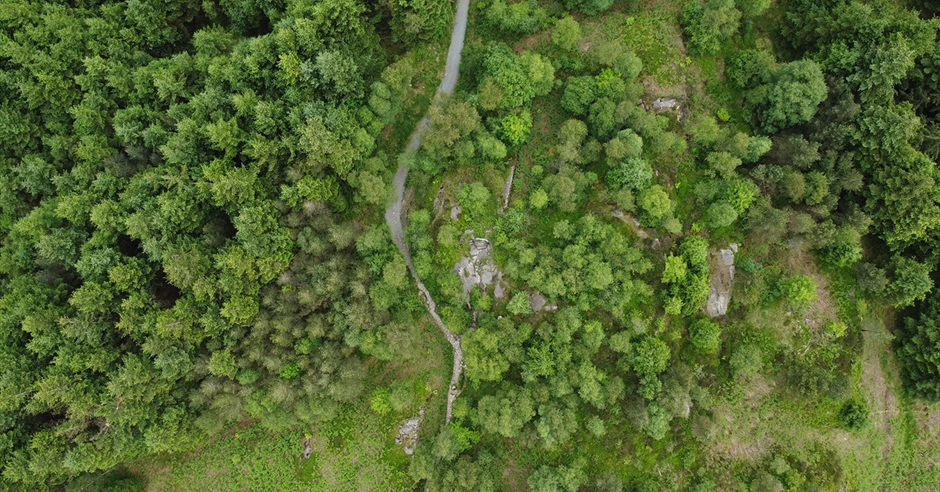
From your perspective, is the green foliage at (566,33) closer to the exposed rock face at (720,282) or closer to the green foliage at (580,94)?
the green foliage at (580,94)

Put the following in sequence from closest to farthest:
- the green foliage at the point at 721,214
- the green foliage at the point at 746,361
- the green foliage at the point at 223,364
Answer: the green foliage at the point at 223,364 < the green foliage at the point at 721,214 < the green foliage at the point at 746,361

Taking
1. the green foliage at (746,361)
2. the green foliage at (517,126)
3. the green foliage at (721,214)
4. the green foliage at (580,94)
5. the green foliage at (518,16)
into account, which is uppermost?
the green foliage at (518,16)

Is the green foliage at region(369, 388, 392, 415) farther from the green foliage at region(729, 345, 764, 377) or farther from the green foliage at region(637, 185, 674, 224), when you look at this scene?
A: the green foliage at region(729, 345, 764, 377)

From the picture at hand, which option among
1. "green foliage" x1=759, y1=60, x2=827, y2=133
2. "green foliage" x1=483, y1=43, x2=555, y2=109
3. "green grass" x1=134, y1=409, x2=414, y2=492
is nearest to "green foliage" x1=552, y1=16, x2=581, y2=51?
"green foliage" x1=483, y1=43, x2=555, y2=109

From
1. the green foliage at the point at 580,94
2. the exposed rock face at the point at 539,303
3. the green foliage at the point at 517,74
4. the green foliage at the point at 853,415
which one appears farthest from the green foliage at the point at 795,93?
the exposed rock face at the point at 539,303

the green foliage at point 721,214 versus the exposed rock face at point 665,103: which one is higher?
the exposed rock face at point 665,103

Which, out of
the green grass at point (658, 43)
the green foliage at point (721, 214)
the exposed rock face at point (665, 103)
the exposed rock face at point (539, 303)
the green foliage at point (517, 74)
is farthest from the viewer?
the green grass at point (658, 43)

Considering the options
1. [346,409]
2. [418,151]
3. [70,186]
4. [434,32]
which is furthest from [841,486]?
[70,186]

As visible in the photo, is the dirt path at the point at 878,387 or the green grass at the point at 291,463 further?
the green grass at the point at 291,463

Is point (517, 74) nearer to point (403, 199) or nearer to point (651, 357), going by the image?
point (403, 199)
